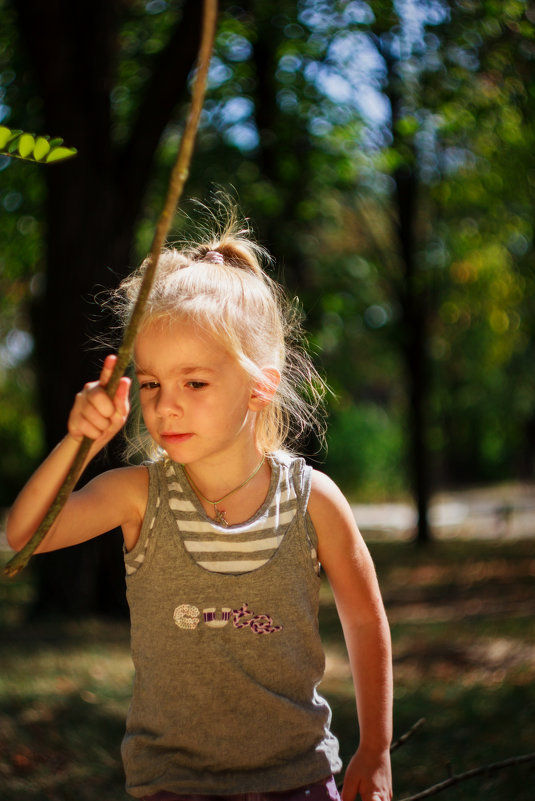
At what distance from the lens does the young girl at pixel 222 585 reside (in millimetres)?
1975

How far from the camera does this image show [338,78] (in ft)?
33.4

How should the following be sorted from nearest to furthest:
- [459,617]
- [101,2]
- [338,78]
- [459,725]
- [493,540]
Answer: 1. [459,725]
2. [101,2]
3. [459,617]
4. [338,78]
5. [493,540]

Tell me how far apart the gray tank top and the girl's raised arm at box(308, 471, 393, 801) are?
0.22 feet

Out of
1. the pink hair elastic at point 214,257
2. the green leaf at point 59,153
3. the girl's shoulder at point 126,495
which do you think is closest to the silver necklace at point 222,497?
the girl's shoulder at point 126,495

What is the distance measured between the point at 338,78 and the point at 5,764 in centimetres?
832

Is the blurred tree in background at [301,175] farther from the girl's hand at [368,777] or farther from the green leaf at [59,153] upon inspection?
the girl's hand at [368,777]

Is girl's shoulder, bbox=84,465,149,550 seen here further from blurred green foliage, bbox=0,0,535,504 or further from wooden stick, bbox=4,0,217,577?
blurred green foliage, bbox=0,0,535,504

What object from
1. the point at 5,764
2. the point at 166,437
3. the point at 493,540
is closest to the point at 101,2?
the point at 5,764

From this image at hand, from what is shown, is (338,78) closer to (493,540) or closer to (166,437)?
(493,540)

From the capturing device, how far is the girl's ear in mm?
2168

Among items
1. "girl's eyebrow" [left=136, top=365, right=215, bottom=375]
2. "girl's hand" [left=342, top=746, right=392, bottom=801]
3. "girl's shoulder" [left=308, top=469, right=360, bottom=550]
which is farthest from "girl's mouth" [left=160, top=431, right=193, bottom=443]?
"girl's hand" [left=342, top=746, right=392, bottom=801]

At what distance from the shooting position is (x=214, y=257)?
2.25m

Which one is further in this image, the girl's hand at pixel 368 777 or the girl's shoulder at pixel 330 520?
the girl's shoulder at pixel 330 520

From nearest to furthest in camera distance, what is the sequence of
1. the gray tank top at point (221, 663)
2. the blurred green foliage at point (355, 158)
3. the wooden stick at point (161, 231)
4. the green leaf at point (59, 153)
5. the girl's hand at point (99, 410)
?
1. the wooden stick at point (161, 231)
2. the girl's hand at point (99, 410)
3. the green leaf at point (59, 153)
4. the gray tank top at point (221, 663)
5. the blurred green foliage at point (355, 158)
